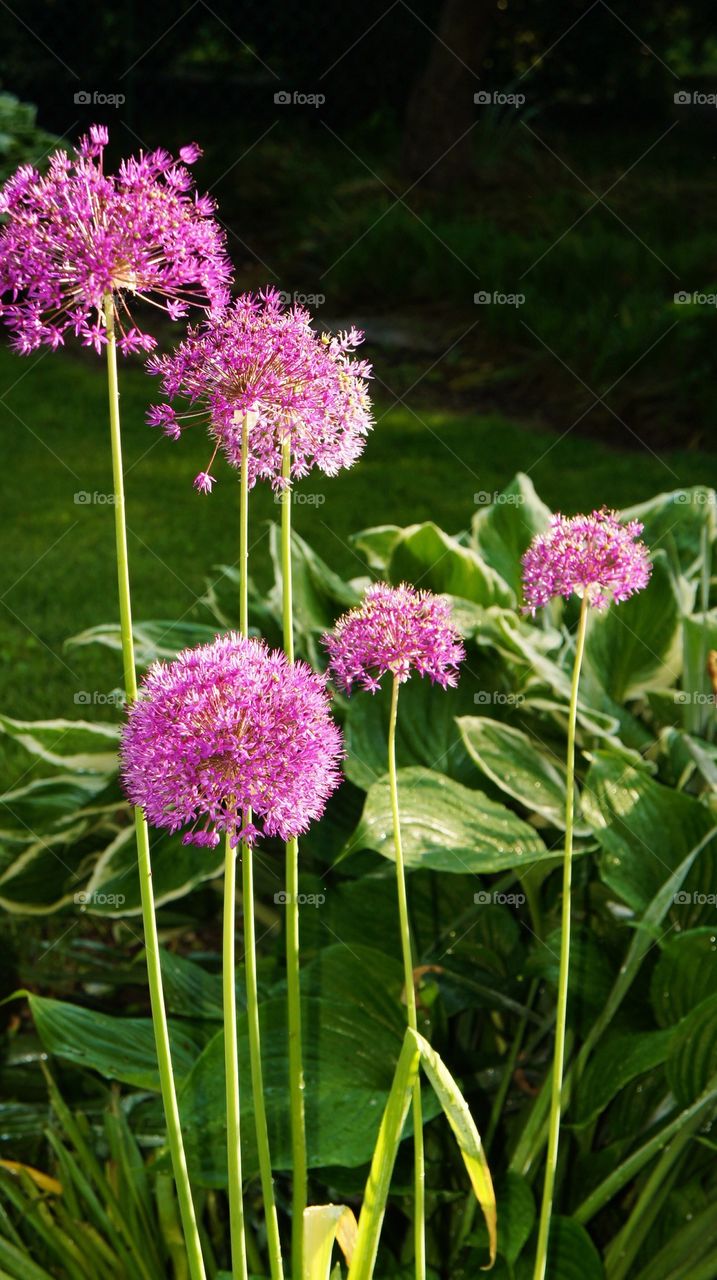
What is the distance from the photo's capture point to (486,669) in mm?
2611

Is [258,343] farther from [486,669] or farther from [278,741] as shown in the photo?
[486,669]

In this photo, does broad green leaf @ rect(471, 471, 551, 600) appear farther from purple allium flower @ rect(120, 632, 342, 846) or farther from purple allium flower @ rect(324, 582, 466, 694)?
purple allium flower @ rect(120, 632, 342, 846)

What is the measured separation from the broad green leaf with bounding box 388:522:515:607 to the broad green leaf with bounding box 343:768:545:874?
680mm

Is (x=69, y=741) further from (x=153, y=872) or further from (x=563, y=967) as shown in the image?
(x=563, y=967)

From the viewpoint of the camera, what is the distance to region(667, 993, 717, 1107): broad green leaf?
1.79m

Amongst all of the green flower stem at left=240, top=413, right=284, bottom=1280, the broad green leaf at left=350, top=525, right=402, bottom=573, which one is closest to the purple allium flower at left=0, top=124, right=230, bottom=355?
the green flower stem at left=240, top=413, right=284, bottom=1280

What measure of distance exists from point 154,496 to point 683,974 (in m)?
4.26

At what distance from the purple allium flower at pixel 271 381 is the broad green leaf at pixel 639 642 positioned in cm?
165

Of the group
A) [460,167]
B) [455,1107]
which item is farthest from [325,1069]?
[460,167]

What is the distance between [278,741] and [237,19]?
11.4 m

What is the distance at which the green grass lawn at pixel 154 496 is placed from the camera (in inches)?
182

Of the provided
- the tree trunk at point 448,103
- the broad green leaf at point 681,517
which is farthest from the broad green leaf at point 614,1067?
the tree trunk at point 448,103

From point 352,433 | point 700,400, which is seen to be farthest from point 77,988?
point 700,400

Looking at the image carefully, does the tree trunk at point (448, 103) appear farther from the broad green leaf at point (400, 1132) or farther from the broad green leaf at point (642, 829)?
the broad green leaf at point (400, 1132)
